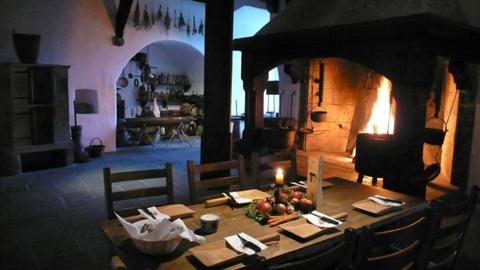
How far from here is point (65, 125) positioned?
6023 mm

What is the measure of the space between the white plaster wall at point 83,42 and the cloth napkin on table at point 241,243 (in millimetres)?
5780

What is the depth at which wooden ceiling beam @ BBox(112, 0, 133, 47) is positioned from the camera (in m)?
6.77

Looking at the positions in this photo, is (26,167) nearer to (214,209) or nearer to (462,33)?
(214,209)

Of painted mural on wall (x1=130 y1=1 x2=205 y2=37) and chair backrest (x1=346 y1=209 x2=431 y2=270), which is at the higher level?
painted mural on wall (x1=130 y1=1 x2=205 y2=37)

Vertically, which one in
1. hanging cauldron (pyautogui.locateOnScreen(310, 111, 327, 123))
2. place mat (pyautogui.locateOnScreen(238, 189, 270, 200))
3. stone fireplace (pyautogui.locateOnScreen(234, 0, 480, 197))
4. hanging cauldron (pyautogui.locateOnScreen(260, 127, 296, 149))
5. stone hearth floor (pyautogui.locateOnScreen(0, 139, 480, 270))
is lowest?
stone hearth floor (pyautogui.locateOnScreen(0, 139, 480, 270))

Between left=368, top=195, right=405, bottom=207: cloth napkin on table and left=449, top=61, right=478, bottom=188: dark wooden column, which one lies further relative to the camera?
left=449, top=61, right=478, bottom=188: dark wooden column

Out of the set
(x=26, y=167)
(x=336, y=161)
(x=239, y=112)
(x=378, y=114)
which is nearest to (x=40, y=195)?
(x=26, y=167)

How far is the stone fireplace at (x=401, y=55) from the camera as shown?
2.90 m

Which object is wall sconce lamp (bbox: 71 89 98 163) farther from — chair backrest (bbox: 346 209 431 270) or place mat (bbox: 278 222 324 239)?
chair backrest (bbox: 346 209 431 270)

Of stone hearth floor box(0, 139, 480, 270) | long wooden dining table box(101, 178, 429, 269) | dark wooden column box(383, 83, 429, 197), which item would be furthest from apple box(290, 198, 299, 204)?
dark wooden column box(383, 83, 429, 197)

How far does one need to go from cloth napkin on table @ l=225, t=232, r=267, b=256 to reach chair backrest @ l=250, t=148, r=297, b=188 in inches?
43.7

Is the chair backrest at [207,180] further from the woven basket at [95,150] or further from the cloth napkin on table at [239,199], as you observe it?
the woven basket at [95,150]

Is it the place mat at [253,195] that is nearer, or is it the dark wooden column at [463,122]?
the place mat at [253,195]

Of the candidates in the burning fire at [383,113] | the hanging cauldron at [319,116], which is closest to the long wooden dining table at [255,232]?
the burning fire at [383,113]
